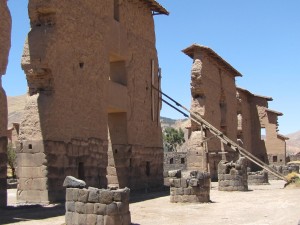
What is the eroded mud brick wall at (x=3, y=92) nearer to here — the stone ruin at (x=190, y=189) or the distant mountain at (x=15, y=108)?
the stone ruin at (x=190, y=189)

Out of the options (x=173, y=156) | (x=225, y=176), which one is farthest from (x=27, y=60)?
(x=173, y=156)

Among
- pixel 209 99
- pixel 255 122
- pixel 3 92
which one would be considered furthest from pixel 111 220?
pixel 255 122

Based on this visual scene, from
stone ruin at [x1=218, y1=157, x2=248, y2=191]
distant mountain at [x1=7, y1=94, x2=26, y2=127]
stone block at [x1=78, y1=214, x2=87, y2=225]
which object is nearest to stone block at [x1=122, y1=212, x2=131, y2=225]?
stone block at [x1=78, y1=214, x2=87, y2=225]

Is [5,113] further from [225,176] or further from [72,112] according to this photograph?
[225,176]

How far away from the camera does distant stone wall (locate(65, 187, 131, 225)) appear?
29.2ft

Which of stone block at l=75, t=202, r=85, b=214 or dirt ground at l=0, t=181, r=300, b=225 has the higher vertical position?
stone block at l=75, t=202, r=85, b=214

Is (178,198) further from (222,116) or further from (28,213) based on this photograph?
(222,116)

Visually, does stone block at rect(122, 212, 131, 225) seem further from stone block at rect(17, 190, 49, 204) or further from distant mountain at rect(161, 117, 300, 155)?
distant mountain at rect(161, 117, 300, 155)

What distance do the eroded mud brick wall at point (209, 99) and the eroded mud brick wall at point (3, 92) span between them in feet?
43.6

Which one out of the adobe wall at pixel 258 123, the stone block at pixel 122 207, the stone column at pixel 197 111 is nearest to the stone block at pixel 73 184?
the stone block at pixel 122 207

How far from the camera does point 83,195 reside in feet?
30.5

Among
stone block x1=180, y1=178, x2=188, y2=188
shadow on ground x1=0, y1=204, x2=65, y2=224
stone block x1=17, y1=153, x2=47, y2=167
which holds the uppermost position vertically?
stone block x1=17, y1=153, x2=47, y2=167

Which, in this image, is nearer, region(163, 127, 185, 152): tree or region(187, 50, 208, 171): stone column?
region(187, 50, 208, 171): stone column

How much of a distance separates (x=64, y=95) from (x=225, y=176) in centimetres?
911
